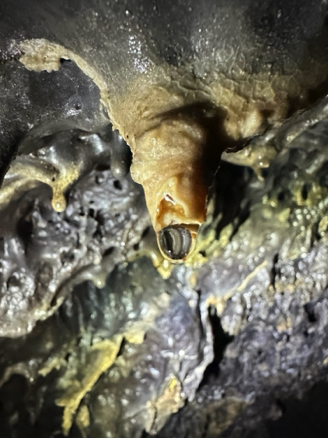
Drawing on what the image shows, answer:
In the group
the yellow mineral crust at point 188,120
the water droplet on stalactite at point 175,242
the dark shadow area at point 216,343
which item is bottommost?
the dark shadow area at point 216,343

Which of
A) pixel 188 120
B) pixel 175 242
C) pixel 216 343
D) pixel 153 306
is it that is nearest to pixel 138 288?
pixel 153 306

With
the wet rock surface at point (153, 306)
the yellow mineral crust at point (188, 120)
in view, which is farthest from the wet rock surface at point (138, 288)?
the yellow mineral crust at point (188, 120)

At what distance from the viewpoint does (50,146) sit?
1204 mm

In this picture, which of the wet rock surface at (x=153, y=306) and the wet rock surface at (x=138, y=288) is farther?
the wet rock surface at (x=153, y=306)

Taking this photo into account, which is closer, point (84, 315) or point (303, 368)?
point (84, 315)

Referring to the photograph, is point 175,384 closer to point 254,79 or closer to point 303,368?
point 303,368

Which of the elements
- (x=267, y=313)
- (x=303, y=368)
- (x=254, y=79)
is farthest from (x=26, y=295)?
(x=303, y=368)

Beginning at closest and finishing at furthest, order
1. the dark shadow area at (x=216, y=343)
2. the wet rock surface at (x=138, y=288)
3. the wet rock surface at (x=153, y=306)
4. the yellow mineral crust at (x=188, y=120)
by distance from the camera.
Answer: the yellow mineral crust at (x=188, y=120)
the wet rock surface at (x=138, y=288)
the wet rock surface at (x=153, y=306)
the dark shadow area at (x=216, y=343)

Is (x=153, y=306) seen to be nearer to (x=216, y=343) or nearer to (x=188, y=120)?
(x=216, y=343)

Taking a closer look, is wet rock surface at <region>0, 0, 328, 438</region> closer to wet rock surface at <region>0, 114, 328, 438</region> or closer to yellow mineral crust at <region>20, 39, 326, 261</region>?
wet rock surface at <region>0, 114, 328, 438</region>

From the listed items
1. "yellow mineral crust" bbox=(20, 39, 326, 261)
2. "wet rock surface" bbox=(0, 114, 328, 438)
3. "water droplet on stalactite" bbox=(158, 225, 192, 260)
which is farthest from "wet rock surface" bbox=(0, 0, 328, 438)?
"water droplet on stalactite" bbox=(158, 225, 192, 260)

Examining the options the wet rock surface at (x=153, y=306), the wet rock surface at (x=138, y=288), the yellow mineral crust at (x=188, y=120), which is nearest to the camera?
the yellow mineral crust at (x=188, y=120)

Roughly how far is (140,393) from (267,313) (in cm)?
64

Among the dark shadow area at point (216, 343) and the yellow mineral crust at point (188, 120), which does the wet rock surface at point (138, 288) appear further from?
the yellow mineral crust at point (188, 120)
